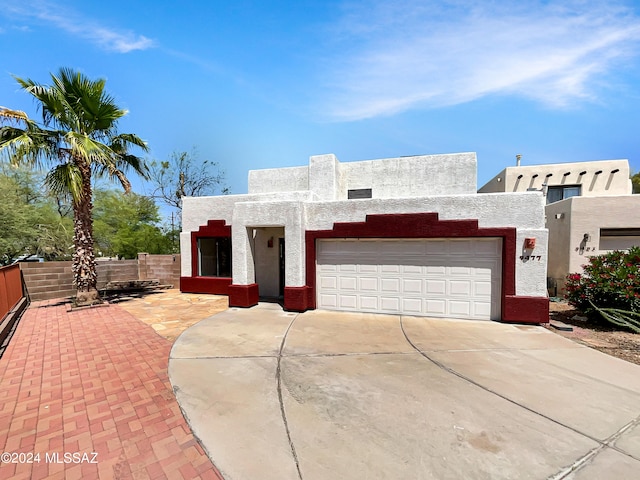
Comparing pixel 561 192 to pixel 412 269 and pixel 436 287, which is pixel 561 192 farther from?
pixel 412 269

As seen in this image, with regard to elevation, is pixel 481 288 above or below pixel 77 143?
below

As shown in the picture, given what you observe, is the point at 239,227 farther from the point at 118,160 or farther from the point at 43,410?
the point at 43,410

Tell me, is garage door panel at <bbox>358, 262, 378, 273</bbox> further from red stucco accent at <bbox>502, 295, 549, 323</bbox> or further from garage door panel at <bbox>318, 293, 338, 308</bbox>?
red stucco accent at <bbox>502, 295, 549, 323</bbox>

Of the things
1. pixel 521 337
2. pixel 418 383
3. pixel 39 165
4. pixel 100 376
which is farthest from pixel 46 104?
pixel 521 337

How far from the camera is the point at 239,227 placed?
10.0 m

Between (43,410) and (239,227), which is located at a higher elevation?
(239,227)

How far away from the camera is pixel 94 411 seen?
3.83m

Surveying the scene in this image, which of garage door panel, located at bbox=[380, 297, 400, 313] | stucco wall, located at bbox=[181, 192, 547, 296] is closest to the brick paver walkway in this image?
stucco wall, located at bbox=[181, 192, 547, 296]

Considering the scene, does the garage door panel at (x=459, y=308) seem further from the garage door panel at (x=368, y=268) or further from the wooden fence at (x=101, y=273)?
the wooden fence at (x=101, y=273)

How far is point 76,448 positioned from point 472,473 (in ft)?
13.6

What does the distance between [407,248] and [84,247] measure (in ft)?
35.5

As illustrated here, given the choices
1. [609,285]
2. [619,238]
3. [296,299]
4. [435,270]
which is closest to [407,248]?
[435,270]

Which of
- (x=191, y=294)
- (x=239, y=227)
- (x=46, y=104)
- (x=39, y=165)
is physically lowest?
(x=191, y=294)

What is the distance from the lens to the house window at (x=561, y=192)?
15523 millimetres
